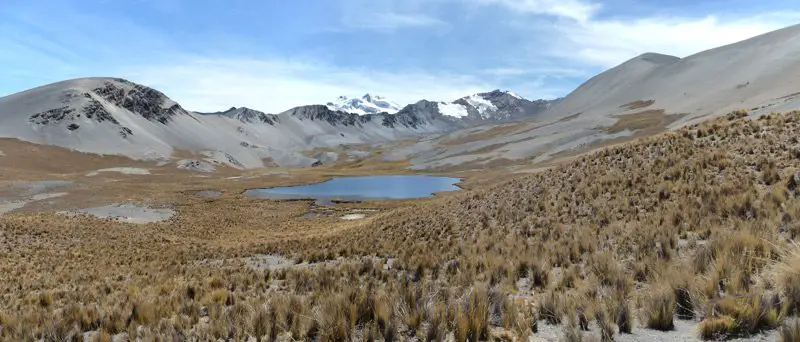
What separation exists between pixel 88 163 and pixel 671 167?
212207 millimetres

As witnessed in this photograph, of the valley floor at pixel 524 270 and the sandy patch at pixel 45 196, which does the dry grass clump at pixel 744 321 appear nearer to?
the valley floor at pixel 524 270

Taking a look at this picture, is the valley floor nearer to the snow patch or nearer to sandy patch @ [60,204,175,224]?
sandy patch @ [60,204,175,224]

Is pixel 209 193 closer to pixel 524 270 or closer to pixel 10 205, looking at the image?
pixel 10 205

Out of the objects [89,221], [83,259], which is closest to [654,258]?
[83,259]

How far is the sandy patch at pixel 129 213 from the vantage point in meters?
48.3

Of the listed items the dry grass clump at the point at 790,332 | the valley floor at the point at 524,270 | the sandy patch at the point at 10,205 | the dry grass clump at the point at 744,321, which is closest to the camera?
the dry grass clump at the point at 790,332

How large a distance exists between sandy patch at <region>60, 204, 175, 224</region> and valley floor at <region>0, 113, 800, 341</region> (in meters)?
17.4

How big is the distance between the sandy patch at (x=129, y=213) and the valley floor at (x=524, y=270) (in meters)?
17.4

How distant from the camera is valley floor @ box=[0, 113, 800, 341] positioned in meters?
6.51

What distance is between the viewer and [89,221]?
41594 millimetres

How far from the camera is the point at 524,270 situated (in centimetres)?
1090

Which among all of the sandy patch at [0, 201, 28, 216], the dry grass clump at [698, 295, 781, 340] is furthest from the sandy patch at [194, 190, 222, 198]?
the dry grass clump at [698, 295, 781, 340]

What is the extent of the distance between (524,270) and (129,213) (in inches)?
2146

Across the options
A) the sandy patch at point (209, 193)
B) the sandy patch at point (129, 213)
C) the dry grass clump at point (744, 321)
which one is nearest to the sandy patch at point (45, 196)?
the sandy patch at point (129, 213)
